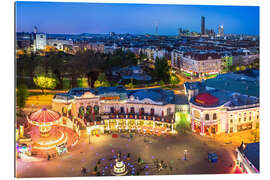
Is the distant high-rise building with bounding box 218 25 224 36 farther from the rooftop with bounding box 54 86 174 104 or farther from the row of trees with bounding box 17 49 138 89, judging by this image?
the row of trees with bounding box 17 49 138 89

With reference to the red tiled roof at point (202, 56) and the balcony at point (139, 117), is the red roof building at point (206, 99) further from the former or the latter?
A: the red tiled roof at point (202, 56)

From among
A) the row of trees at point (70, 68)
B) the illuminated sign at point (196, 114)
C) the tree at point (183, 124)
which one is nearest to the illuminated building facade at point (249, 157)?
the illuminated sign at point (196, 114)

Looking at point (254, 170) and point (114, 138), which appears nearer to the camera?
point (254, 170)

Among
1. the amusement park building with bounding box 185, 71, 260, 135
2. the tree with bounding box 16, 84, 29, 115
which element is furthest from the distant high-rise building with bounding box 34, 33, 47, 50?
the amusement park building with bounding box 185, 71, 260, 135

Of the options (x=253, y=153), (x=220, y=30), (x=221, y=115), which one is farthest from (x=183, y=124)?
(x=220, y=30)

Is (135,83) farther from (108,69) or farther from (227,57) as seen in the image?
(227,57)

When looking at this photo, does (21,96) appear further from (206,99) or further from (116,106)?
(206,99)

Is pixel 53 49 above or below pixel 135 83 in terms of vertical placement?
above
